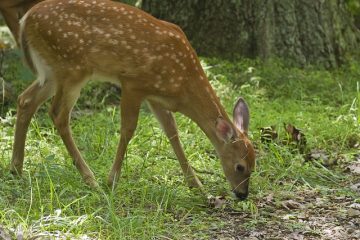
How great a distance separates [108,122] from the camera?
23.7 ft

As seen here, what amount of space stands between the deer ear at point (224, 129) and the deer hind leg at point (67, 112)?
977mm

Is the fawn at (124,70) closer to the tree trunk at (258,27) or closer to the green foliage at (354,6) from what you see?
the tree trunk at (258,27)

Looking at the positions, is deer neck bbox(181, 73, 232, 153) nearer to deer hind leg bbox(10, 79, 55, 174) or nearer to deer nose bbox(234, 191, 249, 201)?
deer nose bbox(234, 191, 249, 201)


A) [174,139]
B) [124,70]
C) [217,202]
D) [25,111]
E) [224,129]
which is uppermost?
[124,70]

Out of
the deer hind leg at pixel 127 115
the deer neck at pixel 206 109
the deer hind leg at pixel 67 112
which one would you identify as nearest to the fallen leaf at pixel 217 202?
the deer neck at pixel 206 109

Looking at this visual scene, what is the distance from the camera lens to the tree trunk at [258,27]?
9141 mm

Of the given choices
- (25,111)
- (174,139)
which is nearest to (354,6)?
(174,139)

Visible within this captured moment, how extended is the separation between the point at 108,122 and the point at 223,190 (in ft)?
5.16

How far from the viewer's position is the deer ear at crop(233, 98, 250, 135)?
20.0 feet

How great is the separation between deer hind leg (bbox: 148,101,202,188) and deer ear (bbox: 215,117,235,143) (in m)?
0.37

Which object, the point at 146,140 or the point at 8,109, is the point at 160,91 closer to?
the point at 146,140

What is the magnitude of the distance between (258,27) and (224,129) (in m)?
3.39

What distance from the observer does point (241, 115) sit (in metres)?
6.12

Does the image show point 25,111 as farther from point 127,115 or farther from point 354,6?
point 354,6
